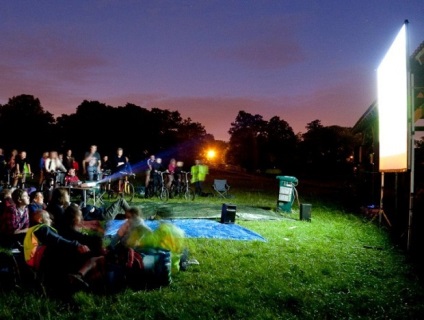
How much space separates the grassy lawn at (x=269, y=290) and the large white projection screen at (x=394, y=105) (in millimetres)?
2119

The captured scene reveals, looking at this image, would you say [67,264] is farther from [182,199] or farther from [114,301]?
[182,199]

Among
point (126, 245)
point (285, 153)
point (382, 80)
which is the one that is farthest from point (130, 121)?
point (126, 245)

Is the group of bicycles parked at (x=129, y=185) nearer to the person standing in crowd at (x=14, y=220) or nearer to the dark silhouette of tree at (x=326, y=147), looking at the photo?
the person standing in crowd at (x=14, y=220)

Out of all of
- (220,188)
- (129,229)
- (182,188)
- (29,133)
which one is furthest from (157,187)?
(29,133)

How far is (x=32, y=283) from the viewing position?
4918mm

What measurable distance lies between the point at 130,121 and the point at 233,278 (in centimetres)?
3972

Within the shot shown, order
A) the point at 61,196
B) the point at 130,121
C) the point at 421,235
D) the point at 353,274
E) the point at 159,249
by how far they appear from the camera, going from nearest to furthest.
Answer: the point at 159,249
the point at 353,274
the point at 61,196
the point at 421,235
the point at 130,121

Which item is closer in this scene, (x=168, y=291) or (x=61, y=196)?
(x=168, y=291)

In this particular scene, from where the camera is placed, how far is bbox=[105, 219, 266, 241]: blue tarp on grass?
858cm

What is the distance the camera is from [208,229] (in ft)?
30.6

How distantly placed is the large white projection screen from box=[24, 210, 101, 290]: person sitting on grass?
20.0 feet

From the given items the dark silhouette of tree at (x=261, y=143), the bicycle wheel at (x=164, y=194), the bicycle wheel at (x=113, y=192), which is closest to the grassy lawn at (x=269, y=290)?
the bicycle wheel at (x=164, y=194)

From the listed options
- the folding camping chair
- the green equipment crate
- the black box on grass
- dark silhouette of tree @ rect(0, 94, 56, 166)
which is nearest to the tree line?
dark silhouette of tree @ rect(0, 94, 56, 166)

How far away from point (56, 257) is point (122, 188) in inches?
407
